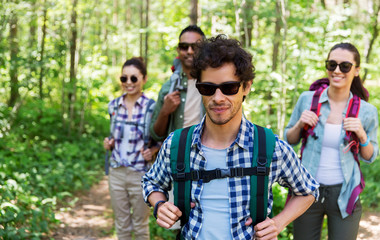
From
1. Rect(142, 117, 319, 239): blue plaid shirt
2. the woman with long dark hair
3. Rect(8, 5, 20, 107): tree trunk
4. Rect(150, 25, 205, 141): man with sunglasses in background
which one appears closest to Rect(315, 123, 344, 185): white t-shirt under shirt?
the woman with long dark hair

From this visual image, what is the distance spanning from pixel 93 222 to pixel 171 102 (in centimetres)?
342

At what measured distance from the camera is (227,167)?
192 cm

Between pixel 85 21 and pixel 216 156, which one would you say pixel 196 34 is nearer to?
pixel 216 156

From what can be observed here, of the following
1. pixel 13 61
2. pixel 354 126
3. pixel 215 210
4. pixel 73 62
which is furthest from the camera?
pixel 73 62

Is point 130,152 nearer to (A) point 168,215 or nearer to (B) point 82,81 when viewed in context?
(A) point 168,215

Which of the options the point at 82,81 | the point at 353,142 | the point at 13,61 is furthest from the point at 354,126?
the point at 82,81

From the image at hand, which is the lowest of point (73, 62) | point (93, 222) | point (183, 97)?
point (93, 222)

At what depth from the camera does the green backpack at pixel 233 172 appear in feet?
6.04

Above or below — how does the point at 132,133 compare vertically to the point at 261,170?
below

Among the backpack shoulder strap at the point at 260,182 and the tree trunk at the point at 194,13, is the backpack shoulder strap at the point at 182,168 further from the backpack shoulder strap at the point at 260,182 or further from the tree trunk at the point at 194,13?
the tree trunk at the point at 194,13

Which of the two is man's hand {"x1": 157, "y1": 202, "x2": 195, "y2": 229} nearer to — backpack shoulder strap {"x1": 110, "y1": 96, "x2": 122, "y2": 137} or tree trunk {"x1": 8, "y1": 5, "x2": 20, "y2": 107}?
backpack shoulder strap {"x1": 110, "y1": 96, "x2": 122, "y2": 137}

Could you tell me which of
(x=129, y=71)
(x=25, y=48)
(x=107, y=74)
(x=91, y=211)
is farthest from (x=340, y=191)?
(x=107, y=74)

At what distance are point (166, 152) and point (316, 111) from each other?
172 cm

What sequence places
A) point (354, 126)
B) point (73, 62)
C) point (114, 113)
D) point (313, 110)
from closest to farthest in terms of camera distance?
point (354, 126)
point (313, 110)
point (114, 113)
point (73, 62)
